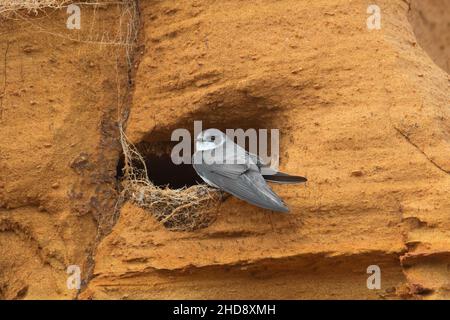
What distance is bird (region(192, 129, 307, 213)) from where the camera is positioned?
4.19 m

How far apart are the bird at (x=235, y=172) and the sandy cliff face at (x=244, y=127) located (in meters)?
0.13

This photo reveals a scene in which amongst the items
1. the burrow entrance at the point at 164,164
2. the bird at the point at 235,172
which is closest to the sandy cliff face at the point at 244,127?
the burrow entrance at the point at 164,164

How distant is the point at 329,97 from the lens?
452cm

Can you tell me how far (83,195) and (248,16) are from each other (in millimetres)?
1345

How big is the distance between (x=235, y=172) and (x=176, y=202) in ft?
1.30

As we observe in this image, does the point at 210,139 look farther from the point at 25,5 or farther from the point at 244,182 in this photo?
the point at 25,5

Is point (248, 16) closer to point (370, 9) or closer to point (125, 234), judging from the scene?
point (370, 9)

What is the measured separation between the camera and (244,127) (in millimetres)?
4973

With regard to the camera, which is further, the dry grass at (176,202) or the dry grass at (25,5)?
the dry grass at (25,5)

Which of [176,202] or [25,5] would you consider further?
[25,5]

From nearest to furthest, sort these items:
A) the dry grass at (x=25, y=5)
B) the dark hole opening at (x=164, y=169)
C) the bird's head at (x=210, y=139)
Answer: the bird's head at (x=210, y=139)
the dry grass at (x=25, y=5)
the dark hole opening at (x=164, y=169)

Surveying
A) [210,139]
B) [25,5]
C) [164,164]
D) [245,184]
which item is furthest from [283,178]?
[25,5]

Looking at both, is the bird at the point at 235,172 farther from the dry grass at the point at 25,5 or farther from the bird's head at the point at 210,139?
the dry grass at the point at 25,5

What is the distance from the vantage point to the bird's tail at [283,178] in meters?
4.23
